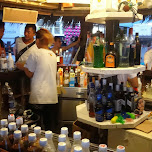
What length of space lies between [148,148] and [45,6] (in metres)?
2.69

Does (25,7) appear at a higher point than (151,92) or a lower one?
higher

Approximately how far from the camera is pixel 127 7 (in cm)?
188

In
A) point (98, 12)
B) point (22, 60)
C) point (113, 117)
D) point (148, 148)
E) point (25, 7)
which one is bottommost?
point (148, 148)

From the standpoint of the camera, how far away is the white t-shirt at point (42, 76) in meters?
2.87

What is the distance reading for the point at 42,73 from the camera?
9.59 ft

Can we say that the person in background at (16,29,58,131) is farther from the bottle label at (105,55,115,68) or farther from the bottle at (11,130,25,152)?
the bottle at (11,130,25,152)

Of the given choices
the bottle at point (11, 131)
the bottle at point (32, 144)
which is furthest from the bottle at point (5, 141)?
the bottle at point (32, 144)

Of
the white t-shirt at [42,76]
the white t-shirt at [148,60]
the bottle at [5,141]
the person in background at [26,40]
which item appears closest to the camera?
the bottle at [5,141]

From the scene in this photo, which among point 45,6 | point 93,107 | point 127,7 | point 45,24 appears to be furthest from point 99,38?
point 45,24

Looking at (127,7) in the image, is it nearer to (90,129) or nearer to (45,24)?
(90,129)

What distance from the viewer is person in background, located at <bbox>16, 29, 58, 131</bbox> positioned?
2883mm

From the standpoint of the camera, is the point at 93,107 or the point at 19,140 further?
the point at 93,107

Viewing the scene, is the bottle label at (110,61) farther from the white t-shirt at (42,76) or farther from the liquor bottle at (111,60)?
the white t-shirt at (42,76)

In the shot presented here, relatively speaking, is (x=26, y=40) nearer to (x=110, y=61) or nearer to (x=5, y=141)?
(x=110, y=61)
